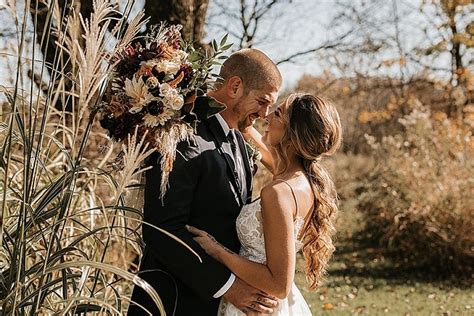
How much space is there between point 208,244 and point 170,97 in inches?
22.2

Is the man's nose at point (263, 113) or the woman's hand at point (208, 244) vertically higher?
the man's nose at point (263, 113)

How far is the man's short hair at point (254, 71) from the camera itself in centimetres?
306

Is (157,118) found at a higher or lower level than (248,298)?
higher

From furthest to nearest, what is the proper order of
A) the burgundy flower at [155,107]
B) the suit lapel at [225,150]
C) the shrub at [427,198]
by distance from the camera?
the shrub at [427,198], the suit lapel at [225,150], the burgundy flower at [155,107]

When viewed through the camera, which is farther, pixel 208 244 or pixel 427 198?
pixel 427 198

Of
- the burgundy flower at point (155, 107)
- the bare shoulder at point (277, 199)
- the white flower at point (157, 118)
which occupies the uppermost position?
the burgundy flower at point (155, 107)

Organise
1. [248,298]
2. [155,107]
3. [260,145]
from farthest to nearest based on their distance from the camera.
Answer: [260,145]
[248,298]
[155,107]

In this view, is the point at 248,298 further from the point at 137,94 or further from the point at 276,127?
the point at 137,94

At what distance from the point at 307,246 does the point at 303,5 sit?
6.87 m

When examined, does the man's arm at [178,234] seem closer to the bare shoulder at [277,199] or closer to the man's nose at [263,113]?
the bare shoulder at [277,199]

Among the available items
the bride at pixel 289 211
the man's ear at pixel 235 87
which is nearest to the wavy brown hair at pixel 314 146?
the bride at pixel 289 211

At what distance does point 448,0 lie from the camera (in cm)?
1334

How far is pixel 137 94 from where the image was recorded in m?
2.71

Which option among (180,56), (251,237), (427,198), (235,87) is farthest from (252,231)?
(427,198)
